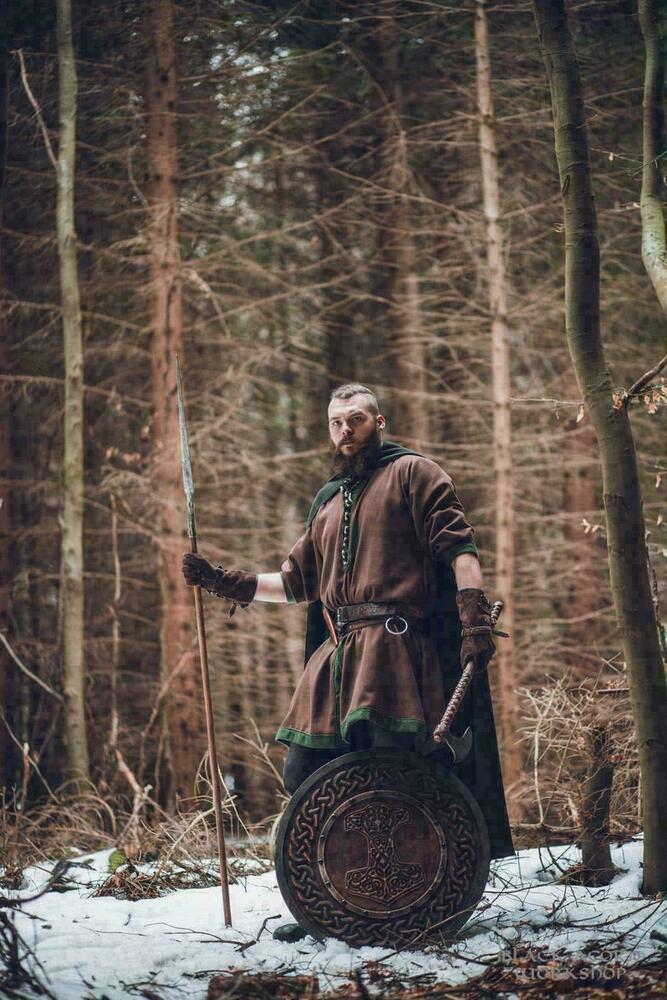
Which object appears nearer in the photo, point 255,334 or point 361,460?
point 361,460

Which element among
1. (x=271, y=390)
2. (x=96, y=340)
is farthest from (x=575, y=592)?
(x=96, y=340)

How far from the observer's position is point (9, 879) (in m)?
4.35

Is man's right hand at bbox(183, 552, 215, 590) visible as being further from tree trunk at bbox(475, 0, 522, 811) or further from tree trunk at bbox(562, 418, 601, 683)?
tree trunk at bbox(562, 418, 601, 683)

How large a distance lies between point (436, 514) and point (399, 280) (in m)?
7.02

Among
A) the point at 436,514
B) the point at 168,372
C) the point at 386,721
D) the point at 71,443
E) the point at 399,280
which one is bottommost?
the point at 386,721

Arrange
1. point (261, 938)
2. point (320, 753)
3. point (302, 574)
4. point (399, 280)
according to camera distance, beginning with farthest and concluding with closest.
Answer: point (399, 280), point (302, 574), point (320, 753), point (261, 938)

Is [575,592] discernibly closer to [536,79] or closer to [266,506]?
[266,506]

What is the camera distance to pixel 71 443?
8102mm

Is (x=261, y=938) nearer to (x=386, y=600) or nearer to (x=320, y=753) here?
(x=320, y=753)

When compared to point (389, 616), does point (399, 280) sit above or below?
above

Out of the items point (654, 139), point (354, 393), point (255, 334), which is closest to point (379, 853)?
point (354, 393)

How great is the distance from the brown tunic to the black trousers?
0.05m

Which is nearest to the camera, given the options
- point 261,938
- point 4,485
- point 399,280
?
point 261,938

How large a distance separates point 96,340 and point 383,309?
3.44 meters
